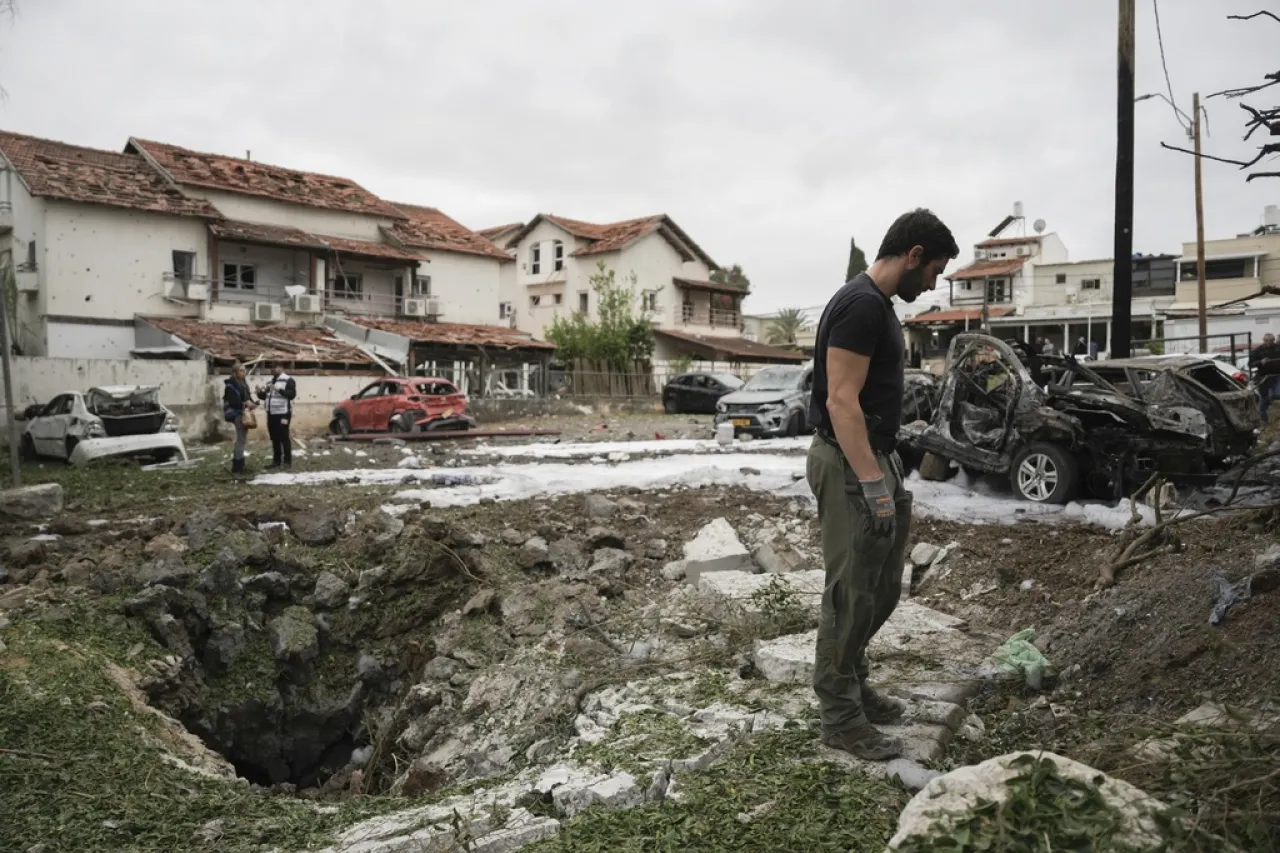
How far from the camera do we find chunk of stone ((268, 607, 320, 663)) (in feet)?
22.7

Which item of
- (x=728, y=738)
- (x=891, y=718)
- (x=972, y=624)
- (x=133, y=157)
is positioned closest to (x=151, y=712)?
(x=728, y=738)

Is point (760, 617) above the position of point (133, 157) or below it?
below

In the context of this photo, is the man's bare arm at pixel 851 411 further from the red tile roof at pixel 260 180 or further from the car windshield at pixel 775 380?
the red tile roof at pixel 260 180

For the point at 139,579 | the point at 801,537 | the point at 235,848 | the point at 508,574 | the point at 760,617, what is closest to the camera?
the point at 235,848

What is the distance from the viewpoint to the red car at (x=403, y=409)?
71.3ft

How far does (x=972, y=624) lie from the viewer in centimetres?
580

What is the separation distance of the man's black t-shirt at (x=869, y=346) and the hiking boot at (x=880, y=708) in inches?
42.0

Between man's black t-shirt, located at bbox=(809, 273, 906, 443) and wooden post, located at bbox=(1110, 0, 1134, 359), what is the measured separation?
970cm

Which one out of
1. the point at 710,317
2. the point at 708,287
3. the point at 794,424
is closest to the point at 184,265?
the point at 794,424

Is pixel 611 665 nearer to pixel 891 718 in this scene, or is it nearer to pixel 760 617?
pixel 760 617

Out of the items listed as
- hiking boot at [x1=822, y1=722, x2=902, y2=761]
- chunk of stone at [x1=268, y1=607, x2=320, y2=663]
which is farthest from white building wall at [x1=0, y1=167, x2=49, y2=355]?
hiking boot at [x1=822, y1=722, x2=902, y2=761]

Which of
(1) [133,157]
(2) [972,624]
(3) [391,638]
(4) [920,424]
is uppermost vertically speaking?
(1) [133,157]

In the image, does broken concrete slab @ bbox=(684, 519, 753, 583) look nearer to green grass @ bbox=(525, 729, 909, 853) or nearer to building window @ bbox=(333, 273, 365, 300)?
green grass @ bbox=(525, 729, 909, 853)

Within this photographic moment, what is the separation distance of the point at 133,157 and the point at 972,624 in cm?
3361
